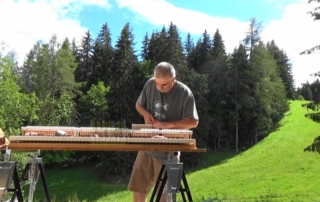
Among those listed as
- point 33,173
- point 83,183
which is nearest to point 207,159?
point 83,183

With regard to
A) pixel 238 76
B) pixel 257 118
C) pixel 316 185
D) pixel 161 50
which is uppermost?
pixel 161 50

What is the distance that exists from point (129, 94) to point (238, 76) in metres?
13.5

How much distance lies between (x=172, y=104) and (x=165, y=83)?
33cm

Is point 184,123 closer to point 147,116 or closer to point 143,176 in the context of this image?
point 147,116

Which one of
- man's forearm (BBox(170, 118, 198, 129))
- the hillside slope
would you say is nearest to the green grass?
the hillside slope

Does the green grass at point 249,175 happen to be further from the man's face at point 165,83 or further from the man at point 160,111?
the man's face at point 165,83

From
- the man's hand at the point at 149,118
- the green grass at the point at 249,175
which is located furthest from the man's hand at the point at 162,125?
the green grass at the point at 249,175

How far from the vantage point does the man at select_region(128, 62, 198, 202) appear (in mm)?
4559

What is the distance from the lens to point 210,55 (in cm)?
5522

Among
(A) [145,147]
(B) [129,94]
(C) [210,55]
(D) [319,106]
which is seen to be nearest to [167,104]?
(A) [145,147]

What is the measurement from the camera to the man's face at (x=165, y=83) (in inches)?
180

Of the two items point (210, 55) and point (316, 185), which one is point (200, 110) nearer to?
point (210, 55)

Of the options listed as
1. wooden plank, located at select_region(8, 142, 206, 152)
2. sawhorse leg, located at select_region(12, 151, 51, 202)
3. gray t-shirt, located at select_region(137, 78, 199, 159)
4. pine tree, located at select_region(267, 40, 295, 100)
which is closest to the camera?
wooden plank, located at select_region(8, 142, 206, 152)

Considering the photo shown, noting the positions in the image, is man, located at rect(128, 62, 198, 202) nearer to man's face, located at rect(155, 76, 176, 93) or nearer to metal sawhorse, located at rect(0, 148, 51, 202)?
man's face, located at rect(155, 76, 176, 93)
